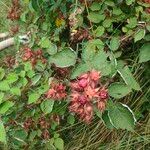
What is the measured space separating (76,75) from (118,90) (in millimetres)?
136

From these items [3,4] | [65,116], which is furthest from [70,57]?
[3,4]

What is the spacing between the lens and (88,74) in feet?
3.64

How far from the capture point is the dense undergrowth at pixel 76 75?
1.27 meters

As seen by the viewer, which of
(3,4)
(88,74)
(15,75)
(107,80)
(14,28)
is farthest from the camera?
(3,4)

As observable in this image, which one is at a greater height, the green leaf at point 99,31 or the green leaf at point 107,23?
the green leaf at point 107,23

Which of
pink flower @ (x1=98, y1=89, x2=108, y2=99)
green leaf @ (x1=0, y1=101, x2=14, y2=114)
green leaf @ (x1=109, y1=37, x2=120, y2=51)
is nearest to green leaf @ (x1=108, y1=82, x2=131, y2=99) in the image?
pink flower @ (x1=98, y1=89, x2=108, y2=99)

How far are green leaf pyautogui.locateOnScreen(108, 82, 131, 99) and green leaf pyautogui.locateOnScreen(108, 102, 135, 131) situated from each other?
0.03m

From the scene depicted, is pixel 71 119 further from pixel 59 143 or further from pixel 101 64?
pixel 101 64

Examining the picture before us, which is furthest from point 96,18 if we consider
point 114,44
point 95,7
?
point 114,44

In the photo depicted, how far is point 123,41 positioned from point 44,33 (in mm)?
365

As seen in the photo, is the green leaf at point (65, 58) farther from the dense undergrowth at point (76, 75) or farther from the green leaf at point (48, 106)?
the green leaf at point (48, 106)

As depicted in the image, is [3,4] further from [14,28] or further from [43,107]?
[43,107]

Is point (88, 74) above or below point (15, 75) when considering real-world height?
above

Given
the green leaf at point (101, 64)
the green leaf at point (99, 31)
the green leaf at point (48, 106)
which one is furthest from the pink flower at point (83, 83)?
the green leaf at point (99, 31)
